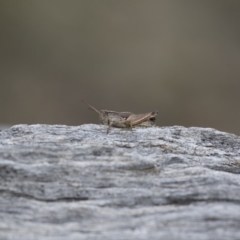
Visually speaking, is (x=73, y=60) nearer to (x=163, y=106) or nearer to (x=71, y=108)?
(x=71, y=108)

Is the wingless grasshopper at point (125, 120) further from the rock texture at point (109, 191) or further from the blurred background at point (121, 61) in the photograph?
the blurred background at point (121, 61)

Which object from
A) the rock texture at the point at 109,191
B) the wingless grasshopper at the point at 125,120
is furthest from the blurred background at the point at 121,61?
the rock texture at the point at 109,191

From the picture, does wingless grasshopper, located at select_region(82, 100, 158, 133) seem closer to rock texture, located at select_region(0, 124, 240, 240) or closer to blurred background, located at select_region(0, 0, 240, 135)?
rock texture, located at select_region(0, 124, 240, 240)

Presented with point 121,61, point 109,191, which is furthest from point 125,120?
point 121,61

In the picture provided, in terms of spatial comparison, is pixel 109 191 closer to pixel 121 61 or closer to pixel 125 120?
pixel 125 120

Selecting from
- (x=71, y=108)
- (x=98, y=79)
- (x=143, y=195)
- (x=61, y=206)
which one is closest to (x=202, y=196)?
(x=143, y=195)

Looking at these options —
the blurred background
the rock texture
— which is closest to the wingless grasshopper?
the rock texture
